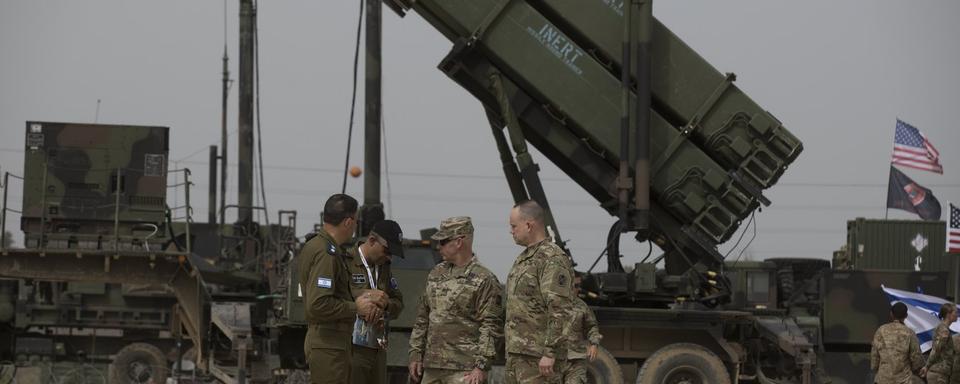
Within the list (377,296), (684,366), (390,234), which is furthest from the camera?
(684,366)

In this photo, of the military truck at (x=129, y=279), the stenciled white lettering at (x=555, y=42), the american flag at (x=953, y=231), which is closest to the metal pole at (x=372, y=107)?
the military truck at (x=129, y=279)

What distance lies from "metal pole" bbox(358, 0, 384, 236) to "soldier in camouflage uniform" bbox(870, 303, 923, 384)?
7981mm

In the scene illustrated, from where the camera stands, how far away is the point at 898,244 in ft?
87.5

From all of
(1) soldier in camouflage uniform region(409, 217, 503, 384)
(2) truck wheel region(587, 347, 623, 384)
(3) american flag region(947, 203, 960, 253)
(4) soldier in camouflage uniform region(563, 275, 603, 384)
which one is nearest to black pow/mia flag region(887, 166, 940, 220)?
(3) american flag region(947, 203, 960, 253)

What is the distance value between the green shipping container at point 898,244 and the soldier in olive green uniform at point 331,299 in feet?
66.4

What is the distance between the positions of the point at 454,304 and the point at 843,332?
1002 cm

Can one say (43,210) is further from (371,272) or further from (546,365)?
(546,365)

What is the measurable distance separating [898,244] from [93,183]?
15813 millimetres

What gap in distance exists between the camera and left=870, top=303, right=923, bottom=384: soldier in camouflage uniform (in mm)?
12570

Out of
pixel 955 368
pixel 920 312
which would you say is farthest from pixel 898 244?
pixel 955 368

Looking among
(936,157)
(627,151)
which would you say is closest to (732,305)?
(627,151)

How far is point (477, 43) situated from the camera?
14.1 meters

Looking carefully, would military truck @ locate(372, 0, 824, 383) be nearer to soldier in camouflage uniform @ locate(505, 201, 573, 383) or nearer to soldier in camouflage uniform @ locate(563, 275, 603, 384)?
soldier in camouflage uniform @ locate(563, 275, 603, 384)

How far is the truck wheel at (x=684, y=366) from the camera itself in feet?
46.6
